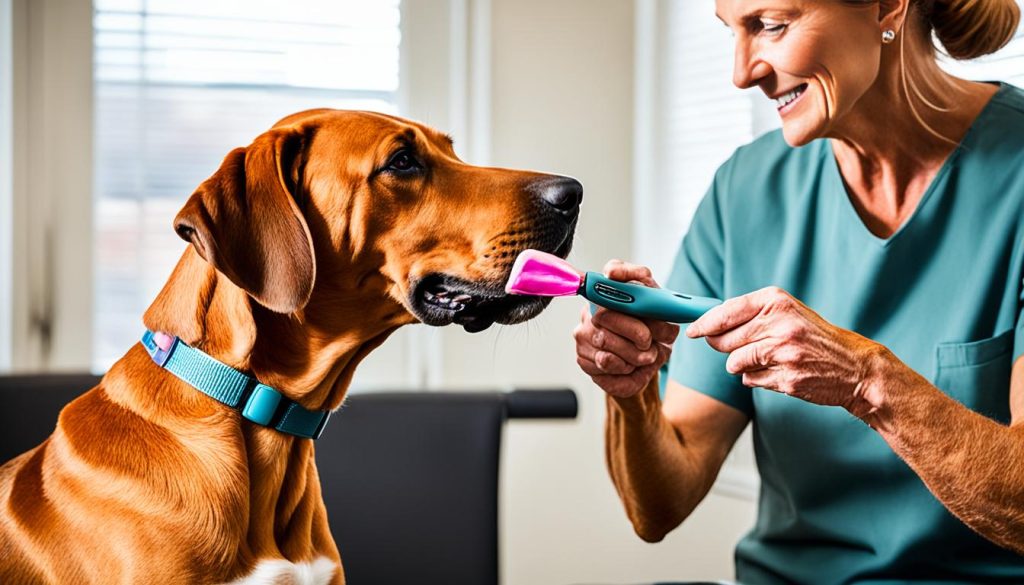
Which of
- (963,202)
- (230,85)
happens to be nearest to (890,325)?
(963,202)

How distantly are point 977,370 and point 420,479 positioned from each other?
2.45 feet

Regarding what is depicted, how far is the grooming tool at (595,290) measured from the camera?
88cm

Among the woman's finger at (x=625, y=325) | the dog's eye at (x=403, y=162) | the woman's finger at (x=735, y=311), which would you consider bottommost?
the woman's finger at (x=625, y=325)

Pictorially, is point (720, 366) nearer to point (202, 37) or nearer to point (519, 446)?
point (519, 446)

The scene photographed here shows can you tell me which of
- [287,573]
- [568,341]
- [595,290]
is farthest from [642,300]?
[568,341]

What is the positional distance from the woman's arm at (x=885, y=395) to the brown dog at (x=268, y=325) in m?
0.20

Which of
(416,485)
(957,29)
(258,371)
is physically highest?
(957,29)

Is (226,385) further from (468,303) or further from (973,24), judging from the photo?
(973,24)

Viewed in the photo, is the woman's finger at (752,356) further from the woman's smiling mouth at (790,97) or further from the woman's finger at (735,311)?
the woman's smiling mouth at (790,97)

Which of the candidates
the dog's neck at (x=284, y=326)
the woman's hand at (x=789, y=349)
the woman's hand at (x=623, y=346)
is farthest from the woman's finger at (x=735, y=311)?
the dog's neck at (x=284, y=326)

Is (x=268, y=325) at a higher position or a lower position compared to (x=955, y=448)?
higher

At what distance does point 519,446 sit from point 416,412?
2.70 ft

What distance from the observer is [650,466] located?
Result: 1.32 m

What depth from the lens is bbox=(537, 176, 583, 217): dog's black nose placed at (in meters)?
1.00
